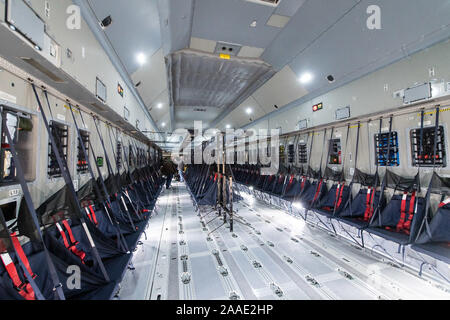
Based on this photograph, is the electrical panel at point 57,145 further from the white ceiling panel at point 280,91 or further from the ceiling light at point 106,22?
the white ceiling panel at point 280,91

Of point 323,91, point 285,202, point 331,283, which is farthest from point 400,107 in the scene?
point 285,202

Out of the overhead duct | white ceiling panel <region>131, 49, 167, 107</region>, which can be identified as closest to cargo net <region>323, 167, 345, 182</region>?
Answer: the overhead duct

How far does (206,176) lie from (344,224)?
355 cm

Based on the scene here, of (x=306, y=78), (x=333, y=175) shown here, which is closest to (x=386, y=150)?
(x=333, y=175)

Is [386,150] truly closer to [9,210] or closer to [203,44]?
[203,44]

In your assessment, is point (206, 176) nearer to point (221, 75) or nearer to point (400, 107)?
point (221, 75)

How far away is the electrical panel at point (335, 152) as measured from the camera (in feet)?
14.5

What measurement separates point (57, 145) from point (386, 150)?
16.4 feet

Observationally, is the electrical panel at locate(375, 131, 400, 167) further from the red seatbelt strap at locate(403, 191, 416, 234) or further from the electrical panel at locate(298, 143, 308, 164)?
the electrical panel at locate(298, 143, 308, 164)

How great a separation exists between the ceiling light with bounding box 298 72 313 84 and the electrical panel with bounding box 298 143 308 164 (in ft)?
5.85

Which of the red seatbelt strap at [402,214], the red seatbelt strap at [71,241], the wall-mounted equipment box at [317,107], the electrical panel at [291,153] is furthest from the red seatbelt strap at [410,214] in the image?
the red seatbelt strap at [71,241]

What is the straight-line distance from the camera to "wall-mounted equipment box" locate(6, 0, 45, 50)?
Result: 1199 mm

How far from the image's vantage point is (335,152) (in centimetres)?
452

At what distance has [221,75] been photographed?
5.09m
